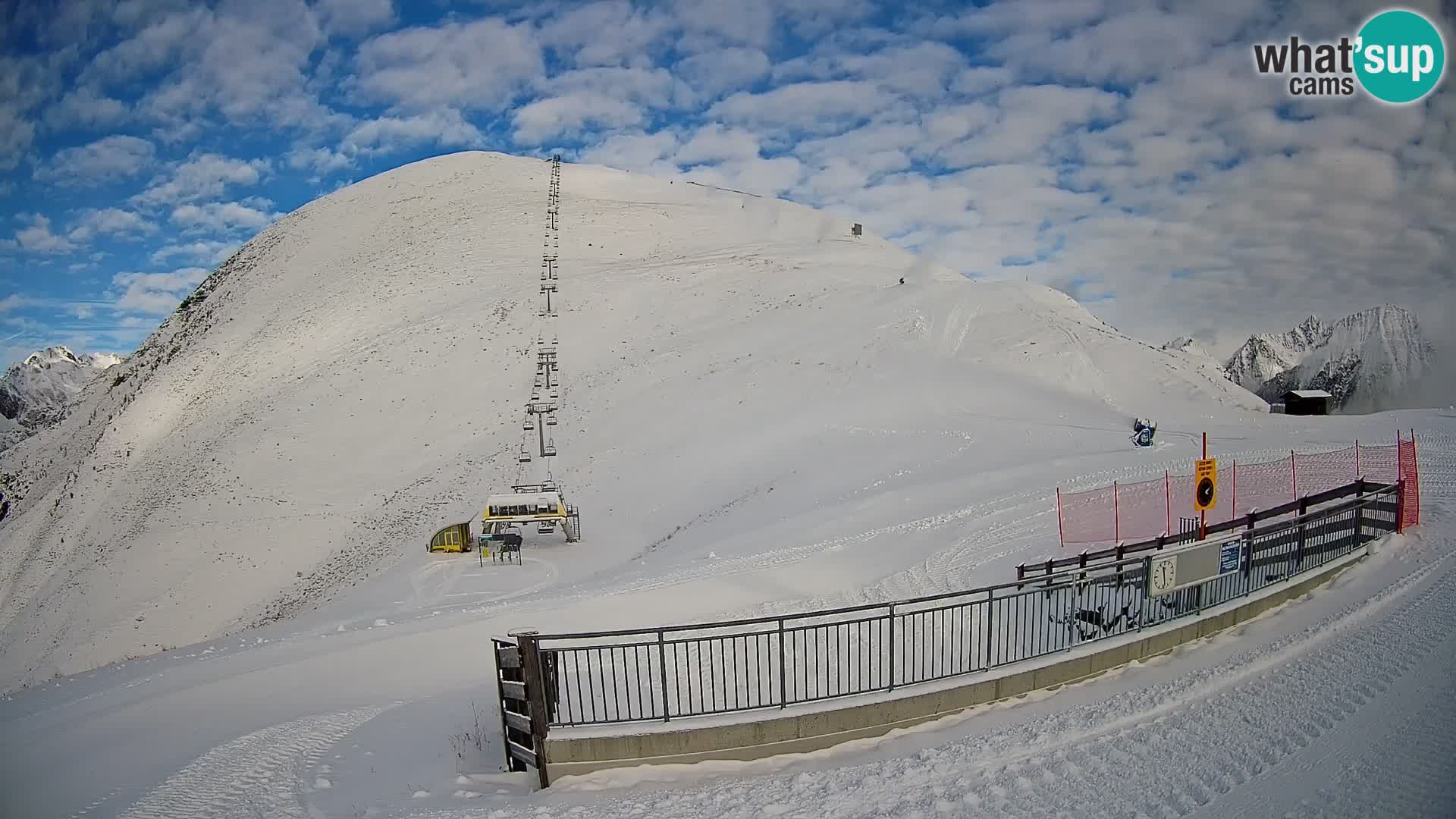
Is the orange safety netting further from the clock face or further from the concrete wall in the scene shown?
the concrete wall

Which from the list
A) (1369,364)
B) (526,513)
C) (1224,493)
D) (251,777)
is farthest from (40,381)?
(1369,364)

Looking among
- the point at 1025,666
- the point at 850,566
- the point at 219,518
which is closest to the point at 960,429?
the point at 850,566

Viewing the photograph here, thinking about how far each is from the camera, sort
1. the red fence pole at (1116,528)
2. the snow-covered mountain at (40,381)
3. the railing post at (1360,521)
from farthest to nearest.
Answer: the snow-covered mountain at (40,381) < the red fence pole at (1116,528) < the railing post at (1360,521)

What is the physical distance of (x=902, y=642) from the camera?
1055 centimetres

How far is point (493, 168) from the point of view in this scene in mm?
80125

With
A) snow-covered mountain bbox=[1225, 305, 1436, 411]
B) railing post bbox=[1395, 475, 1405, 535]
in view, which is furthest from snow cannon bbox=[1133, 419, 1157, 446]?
snow-covered mountain bbox=[1225, 305, 1436, 411]

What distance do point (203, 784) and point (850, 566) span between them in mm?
13436

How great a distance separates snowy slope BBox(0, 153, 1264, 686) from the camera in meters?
30.2

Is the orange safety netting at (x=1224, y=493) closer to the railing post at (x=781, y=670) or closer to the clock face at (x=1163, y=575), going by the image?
the clock face at (x=1163, y=575)

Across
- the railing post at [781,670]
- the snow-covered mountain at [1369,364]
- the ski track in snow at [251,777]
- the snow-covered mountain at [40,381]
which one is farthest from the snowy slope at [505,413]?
the snow-covered mountain at [40,381]

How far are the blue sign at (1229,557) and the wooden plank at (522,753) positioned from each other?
9.71 m

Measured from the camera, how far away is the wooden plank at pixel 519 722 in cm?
889

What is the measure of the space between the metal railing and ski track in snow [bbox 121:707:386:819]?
3226 mm

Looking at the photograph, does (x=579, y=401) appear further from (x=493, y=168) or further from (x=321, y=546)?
(x=493, y=168)
